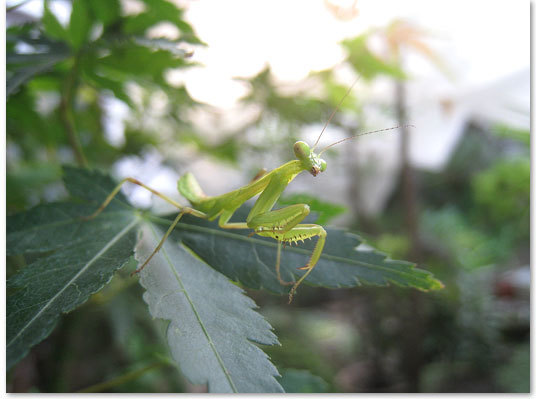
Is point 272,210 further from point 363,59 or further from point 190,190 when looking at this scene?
point 363,59

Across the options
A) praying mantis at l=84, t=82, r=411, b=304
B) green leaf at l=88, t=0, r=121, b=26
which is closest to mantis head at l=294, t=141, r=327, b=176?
praying mantis at l=84, t=82, r=411, b=304

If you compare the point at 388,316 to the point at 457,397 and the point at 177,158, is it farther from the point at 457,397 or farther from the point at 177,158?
the point at 177,158

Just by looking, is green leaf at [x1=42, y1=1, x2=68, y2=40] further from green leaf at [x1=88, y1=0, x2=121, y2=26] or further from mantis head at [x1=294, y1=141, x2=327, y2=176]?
mantis head at [x1=294, y1=141, x2=327, y2=176]

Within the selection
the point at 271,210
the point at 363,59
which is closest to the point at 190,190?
the point at 271,210

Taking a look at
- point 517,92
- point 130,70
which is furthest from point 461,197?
point 130,70

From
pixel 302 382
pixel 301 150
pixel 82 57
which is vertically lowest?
pixel 302 382

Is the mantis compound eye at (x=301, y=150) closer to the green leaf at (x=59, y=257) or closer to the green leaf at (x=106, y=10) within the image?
the green leaf at (x=59, y=257)

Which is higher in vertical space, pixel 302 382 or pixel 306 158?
pixel 306 158
